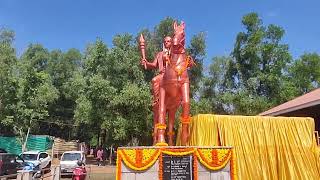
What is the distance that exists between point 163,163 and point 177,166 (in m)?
0.35

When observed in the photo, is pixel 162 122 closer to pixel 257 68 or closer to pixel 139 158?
pixel 139 158

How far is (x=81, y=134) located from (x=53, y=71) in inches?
302

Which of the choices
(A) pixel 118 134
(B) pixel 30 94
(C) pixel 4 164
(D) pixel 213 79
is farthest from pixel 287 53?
(C) pixel 4 164

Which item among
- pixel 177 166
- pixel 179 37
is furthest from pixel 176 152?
pixel 179 37

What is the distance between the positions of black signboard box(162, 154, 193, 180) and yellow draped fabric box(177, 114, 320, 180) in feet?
7.10

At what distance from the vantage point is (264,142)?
13.1 meters

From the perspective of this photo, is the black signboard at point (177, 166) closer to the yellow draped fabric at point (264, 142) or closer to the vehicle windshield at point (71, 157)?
the yellow draped fabric at point (264, 142)

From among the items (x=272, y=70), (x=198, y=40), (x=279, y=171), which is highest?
(x=198, y=40)

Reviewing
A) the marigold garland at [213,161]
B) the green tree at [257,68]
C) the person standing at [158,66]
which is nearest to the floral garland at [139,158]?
the marigold garland at [213,161]

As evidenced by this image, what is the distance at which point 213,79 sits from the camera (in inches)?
1608

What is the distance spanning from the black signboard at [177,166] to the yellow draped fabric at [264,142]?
7.10 ft

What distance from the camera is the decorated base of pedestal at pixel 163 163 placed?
10.5m

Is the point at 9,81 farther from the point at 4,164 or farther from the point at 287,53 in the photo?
the point at 287,53

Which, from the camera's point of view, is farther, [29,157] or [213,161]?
[29,157]
